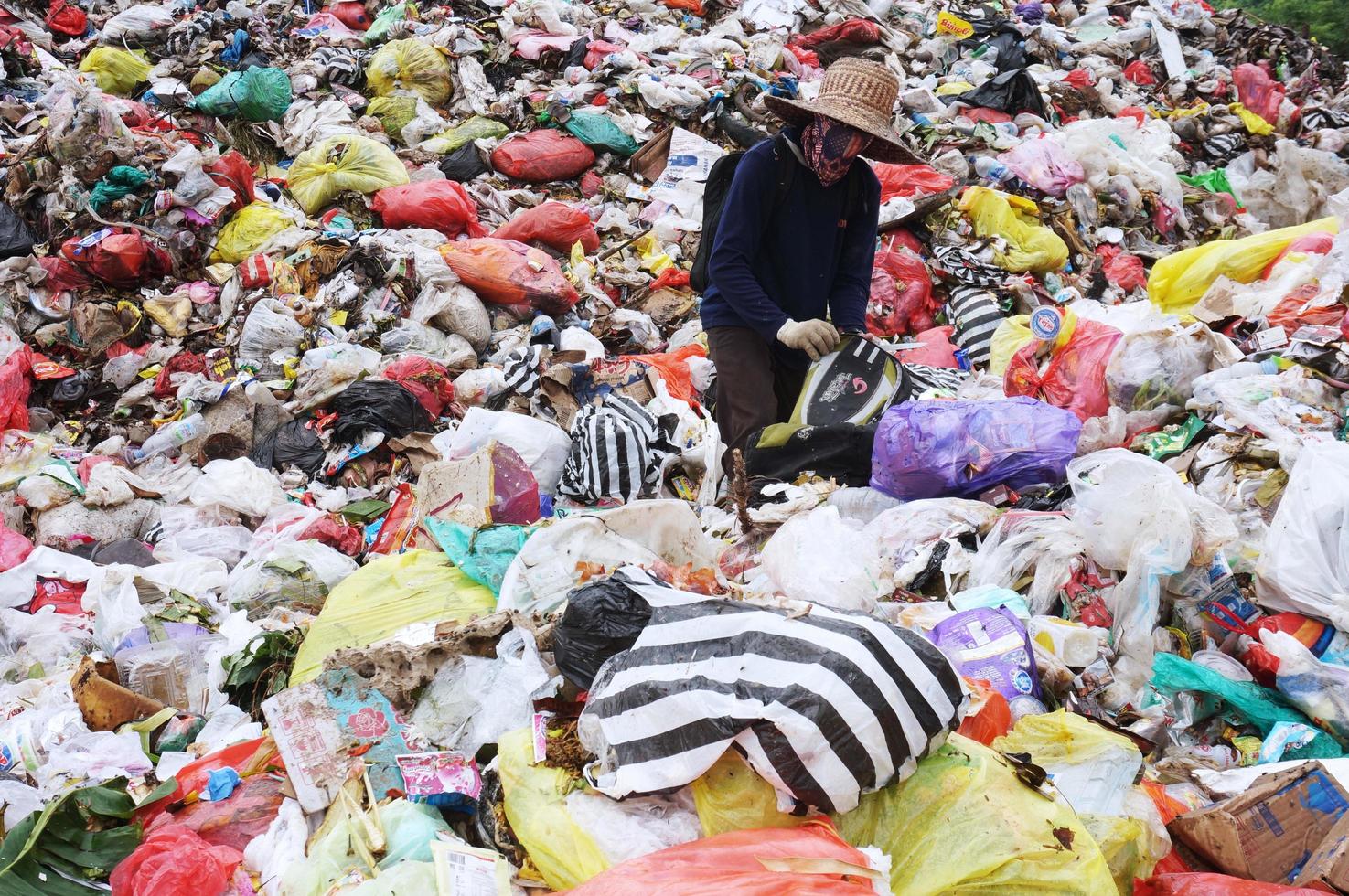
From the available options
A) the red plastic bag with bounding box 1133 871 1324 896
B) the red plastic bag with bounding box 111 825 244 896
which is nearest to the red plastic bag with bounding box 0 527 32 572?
the red plastic bag with bounding box 111 825 244 896

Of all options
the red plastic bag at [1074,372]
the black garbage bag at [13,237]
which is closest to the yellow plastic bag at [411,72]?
the black garbage bag at [13,237]

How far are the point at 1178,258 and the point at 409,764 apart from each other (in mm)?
3944

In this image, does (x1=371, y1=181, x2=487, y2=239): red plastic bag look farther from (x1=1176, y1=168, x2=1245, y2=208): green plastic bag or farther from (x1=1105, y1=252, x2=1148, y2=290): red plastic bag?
(x1=1176, y1=168, x2=1245, y2=208): green plastic bag

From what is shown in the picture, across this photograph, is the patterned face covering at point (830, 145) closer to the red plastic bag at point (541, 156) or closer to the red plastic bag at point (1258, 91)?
the red plastic bag at point (541, 156)

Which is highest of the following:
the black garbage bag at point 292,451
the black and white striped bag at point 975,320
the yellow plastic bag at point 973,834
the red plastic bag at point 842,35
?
the red plastic bag at point 842,35

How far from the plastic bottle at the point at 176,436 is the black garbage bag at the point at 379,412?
58cm

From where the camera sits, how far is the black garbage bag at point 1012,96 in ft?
23.8

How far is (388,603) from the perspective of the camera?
2730 millimetres

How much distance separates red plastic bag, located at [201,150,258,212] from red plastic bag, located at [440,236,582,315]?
1.31 meters

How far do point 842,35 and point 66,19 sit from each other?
5757 mm

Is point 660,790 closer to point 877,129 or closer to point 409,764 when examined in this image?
point 409,764

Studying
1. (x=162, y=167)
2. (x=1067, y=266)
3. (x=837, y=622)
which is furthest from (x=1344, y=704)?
(x=162, y=167)

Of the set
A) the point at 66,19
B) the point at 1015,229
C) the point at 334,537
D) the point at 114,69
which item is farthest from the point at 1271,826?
the point at 66,19

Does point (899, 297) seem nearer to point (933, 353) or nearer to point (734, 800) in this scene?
point (933, 353)
